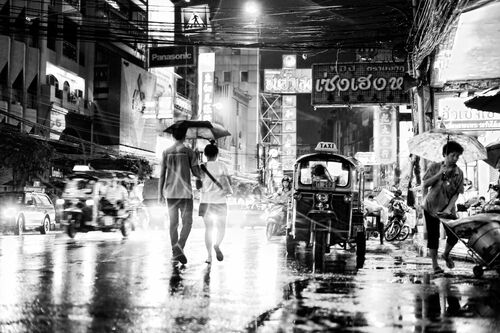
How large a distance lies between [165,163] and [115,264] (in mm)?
1710

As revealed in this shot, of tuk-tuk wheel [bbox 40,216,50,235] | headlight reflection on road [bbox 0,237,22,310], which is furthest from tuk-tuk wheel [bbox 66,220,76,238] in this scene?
tuk-tuk wheel [bbox 40,216,50,235]

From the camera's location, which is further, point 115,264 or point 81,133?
point 81,133

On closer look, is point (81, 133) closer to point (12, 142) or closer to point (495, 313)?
point (12, 142)

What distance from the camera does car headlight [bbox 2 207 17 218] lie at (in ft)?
69.7

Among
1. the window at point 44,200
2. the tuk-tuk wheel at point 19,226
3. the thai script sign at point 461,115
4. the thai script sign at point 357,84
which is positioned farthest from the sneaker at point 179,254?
the window at point 44,200

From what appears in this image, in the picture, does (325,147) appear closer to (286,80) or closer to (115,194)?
(115,194)

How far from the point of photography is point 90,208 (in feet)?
56.8

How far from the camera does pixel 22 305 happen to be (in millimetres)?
5383

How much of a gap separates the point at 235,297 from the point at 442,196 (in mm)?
4235

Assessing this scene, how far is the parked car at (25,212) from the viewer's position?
21328mm

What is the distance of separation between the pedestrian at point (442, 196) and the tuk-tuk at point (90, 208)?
35.8 ft

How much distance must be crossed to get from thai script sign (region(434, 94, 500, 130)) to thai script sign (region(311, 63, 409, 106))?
2.24m

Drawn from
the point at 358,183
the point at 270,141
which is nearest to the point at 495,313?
the point at 358,183

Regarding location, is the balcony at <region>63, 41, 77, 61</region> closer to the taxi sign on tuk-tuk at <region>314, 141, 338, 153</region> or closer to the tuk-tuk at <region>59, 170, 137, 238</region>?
the tuk-tuk at <region>59, 170, 137, 238</region>
